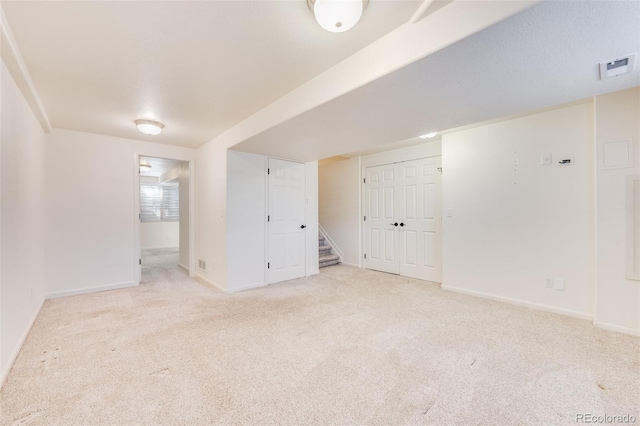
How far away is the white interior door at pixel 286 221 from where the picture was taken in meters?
4.37

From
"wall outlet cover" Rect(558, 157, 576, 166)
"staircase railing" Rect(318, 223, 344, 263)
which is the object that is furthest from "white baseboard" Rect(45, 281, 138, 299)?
"wall outlet cover" Rect(558, 157, 576, 166)

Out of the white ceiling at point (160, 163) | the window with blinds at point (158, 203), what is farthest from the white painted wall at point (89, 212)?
the window with blinds at point (158, 203)

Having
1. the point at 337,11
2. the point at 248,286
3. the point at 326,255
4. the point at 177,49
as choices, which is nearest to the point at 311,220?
the point at 326,255

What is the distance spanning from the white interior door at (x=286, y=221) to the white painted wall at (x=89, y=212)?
2.13 metres

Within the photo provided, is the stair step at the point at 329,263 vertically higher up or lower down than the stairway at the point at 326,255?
lower down

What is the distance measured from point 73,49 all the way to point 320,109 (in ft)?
5.99

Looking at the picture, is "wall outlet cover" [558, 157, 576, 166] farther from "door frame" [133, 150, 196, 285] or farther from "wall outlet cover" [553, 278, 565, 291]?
"door frame" [133, 150, 196, 285]

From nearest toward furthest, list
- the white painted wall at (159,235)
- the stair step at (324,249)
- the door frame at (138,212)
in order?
the door frame at (138,212) < the stair step at (324,249) < the white painted wall at (159,235)

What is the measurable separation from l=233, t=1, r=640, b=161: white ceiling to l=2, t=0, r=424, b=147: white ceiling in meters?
0.33

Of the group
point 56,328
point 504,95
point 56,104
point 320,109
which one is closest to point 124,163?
point 56,104

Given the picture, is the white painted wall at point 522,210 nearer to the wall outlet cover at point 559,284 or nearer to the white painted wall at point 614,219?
the wall outlet cover at point 559,284

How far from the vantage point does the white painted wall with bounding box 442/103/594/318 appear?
2896 mm

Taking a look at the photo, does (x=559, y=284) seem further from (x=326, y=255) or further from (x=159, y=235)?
(x=159, y=235)

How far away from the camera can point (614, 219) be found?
255cm
